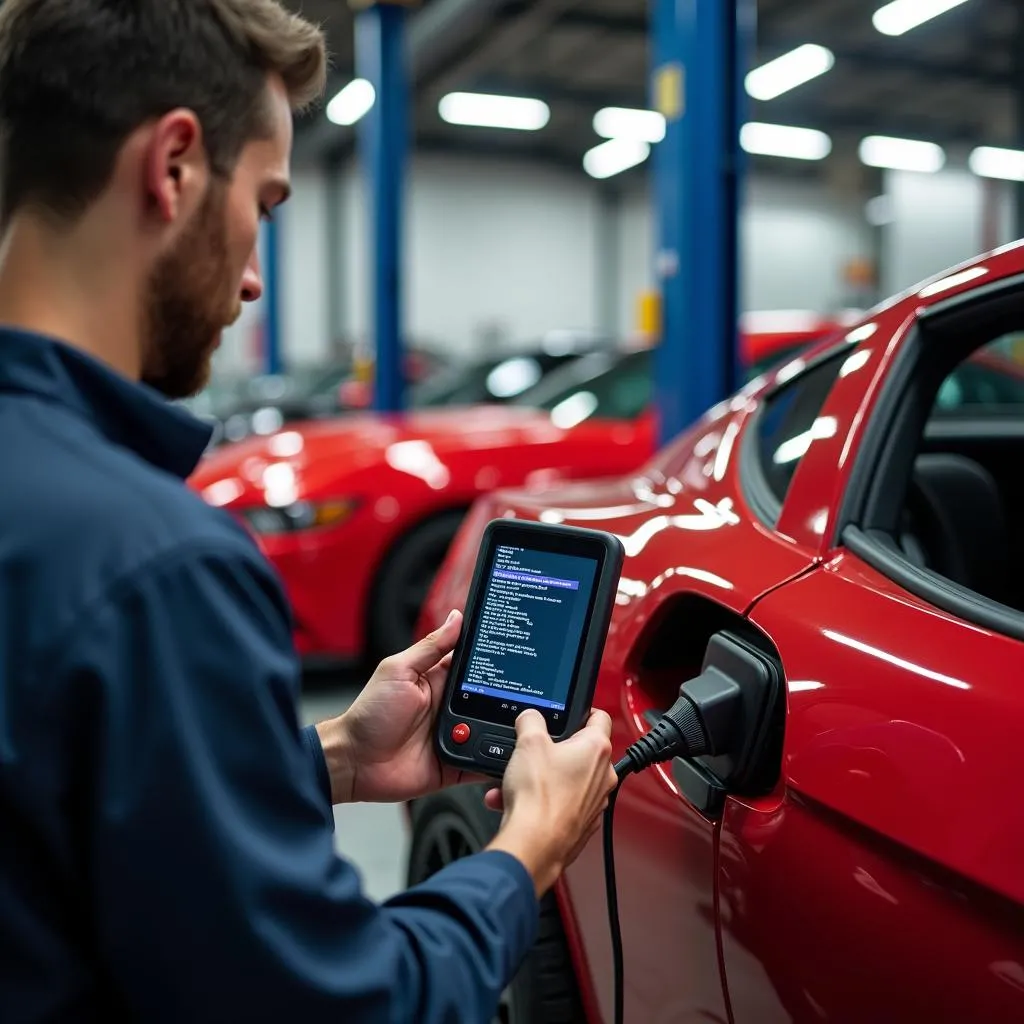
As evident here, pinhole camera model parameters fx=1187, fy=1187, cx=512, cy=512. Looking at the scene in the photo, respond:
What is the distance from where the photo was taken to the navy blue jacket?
0.69 metres

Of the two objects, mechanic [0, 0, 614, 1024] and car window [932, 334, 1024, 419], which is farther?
car window [932, 334, 1024, 419]

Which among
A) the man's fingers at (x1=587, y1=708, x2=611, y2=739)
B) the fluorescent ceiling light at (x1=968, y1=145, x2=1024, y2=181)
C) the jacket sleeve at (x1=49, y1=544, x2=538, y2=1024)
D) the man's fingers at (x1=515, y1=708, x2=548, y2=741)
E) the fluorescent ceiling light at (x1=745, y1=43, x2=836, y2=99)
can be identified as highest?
the fluorescent ceiling light at (x1=745, y1=43, x2=836, y2=99)

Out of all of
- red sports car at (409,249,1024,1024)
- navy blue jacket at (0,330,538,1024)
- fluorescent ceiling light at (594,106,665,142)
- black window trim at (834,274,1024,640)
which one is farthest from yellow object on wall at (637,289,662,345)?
fluorescent ceiling light at (594,106,665,142)

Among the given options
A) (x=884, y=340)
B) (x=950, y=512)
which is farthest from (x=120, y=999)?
(x=950, y=512)

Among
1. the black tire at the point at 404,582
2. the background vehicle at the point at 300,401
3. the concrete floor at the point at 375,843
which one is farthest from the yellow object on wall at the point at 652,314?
the concrete floor at the point at 375,843

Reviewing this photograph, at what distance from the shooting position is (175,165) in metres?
0.86

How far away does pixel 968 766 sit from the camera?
3.23ft

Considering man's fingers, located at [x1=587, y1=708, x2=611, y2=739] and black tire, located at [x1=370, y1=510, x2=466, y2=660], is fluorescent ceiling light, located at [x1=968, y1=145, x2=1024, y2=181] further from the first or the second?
man's fingers, located at [x1=587, y1=708, x2=611, y2=739]

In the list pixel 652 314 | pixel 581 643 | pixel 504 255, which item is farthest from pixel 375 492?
pixel 504 255

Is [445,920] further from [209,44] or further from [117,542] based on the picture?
[209,44]

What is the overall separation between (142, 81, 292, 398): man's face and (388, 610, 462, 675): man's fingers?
442 mm

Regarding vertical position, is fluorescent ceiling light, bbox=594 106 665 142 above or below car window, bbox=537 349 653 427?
above

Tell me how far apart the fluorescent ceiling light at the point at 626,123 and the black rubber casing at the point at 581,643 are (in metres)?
14.9

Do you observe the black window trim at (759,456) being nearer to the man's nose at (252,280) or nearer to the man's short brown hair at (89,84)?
the man's nose at (252,280)
